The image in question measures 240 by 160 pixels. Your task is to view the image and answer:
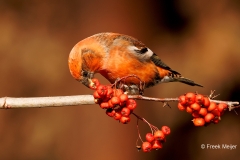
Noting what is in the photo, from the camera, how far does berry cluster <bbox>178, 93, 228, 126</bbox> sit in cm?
224

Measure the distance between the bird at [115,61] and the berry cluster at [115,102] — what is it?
69 centimetres

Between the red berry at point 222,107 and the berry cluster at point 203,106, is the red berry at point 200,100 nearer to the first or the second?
the berry cluster at point 203,106

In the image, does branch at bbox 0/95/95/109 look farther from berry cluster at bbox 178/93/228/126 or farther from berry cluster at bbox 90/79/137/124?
berry cluster at bbox 178/93/228/126

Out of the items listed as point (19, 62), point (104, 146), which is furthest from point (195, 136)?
point (19, 62)

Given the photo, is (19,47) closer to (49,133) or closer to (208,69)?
(49,133)

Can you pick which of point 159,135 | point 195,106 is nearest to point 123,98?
point 159,135

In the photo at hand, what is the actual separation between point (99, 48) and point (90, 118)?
5.13 ft

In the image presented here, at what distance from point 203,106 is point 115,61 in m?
1.37

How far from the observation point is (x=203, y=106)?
2277 millimetres

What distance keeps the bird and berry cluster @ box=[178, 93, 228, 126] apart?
Result: 0.96 m

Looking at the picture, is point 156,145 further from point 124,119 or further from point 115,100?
point 115,100

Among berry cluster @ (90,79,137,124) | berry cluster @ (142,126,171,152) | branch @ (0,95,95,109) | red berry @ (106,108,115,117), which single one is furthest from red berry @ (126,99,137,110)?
branch @ (0,95,95,109)

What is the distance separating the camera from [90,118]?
4.84 metres

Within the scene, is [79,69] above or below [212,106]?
below
